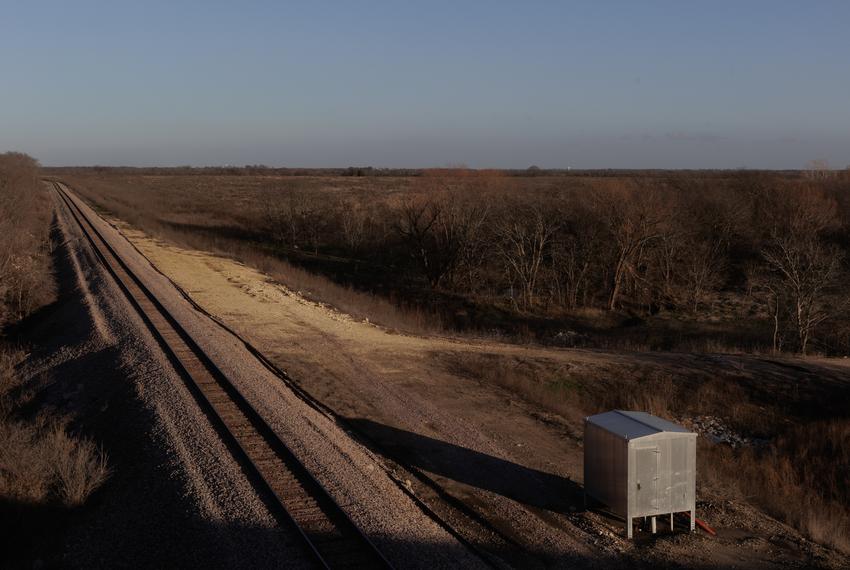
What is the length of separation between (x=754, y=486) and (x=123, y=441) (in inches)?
428

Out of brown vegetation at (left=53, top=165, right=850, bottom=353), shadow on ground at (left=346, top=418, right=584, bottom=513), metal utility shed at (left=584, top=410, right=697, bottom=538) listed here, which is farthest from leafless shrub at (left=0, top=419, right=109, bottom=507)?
brown vegetation at (left=53, top=165, right=850, bottom=353)

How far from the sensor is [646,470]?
10086 mm

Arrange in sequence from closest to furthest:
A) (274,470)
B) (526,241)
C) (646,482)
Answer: (646,482) → (274,470) → (526,241)

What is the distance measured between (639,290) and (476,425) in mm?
27792

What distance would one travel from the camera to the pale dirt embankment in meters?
9.74

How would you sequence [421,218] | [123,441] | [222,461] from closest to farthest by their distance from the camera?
[222,461]
[123,441]
[421,218]

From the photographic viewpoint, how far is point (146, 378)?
15766 millimetres

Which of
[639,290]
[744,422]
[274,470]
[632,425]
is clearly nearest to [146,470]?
[274,470]

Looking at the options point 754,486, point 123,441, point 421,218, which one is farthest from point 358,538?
point 421,218

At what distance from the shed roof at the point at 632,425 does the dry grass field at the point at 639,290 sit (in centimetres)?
230

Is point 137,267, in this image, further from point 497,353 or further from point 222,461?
point 222,461

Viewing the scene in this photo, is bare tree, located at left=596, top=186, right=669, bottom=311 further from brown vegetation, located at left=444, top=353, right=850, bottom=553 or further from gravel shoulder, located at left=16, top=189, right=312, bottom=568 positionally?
gravel shoulder, located at left=16, top=189, right=312, bottom=568

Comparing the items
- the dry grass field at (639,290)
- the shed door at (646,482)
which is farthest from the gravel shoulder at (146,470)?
the dry grass field at (639,290)

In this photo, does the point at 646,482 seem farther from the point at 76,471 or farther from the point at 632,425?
the point at 76,471
